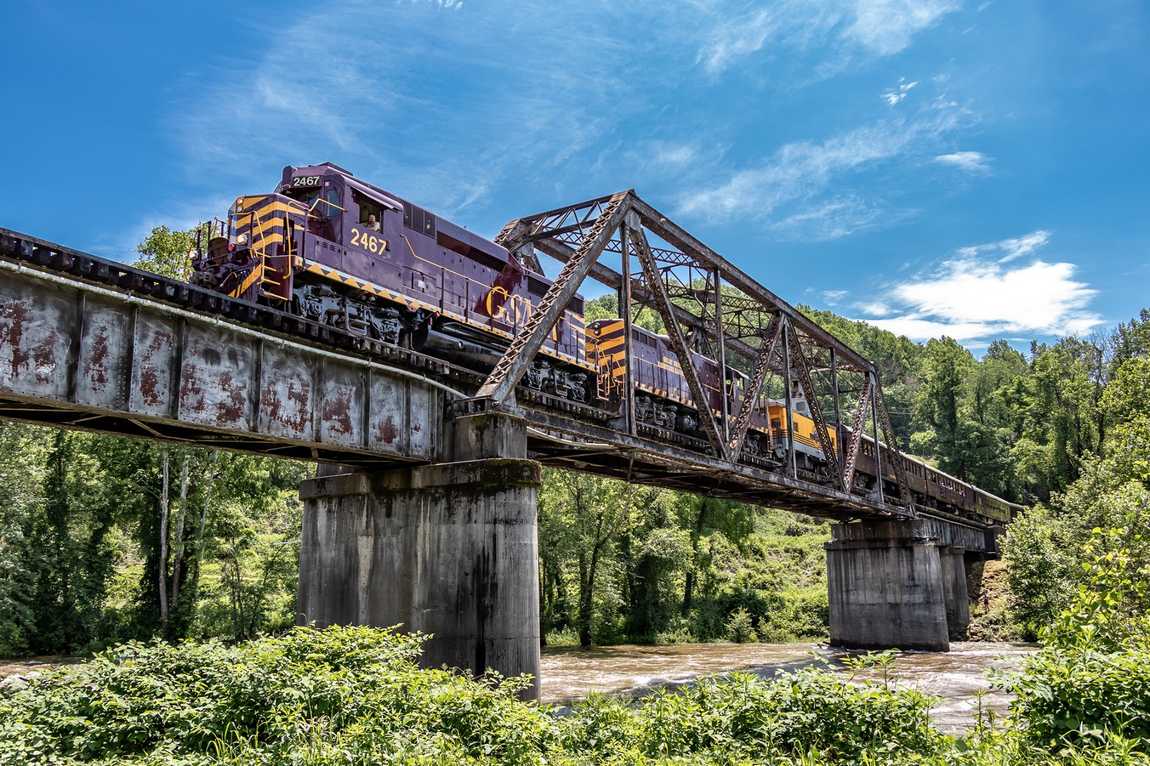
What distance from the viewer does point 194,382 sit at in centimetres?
1118

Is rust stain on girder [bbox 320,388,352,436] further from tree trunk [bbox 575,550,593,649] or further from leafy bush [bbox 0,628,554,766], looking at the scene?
tree trunk [bbox 575,550,593,649]

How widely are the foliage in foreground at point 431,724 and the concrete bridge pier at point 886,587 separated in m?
33.2

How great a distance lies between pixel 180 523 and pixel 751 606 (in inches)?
1410

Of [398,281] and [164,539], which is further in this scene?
[164,539]

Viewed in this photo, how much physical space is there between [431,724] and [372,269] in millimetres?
12454

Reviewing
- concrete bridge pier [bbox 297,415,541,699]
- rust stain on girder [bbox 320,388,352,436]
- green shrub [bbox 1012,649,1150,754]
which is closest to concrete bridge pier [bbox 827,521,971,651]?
concrete bridge pier [bbox 297,415,541,699]

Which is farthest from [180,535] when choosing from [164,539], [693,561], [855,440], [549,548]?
[693,561]

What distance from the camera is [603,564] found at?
146 feet

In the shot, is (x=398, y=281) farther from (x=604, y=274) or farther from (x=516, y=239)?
(x=604, y=274)

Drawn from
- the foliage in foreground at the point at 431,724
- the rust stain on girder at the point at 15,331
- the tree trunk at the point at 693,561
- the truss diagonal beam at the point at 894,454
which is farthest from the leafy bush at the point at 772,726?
the tree trunk at the point at 693,561

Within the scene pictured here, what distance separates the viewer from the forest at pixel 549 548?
33.2 meters

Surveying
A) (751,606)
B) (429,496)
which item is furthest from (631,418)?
(751,606)

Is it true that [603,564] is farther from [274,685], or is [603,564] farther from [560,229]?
[274,685]

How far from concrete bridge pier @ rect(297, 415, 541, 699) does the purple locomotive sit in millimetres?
4262
